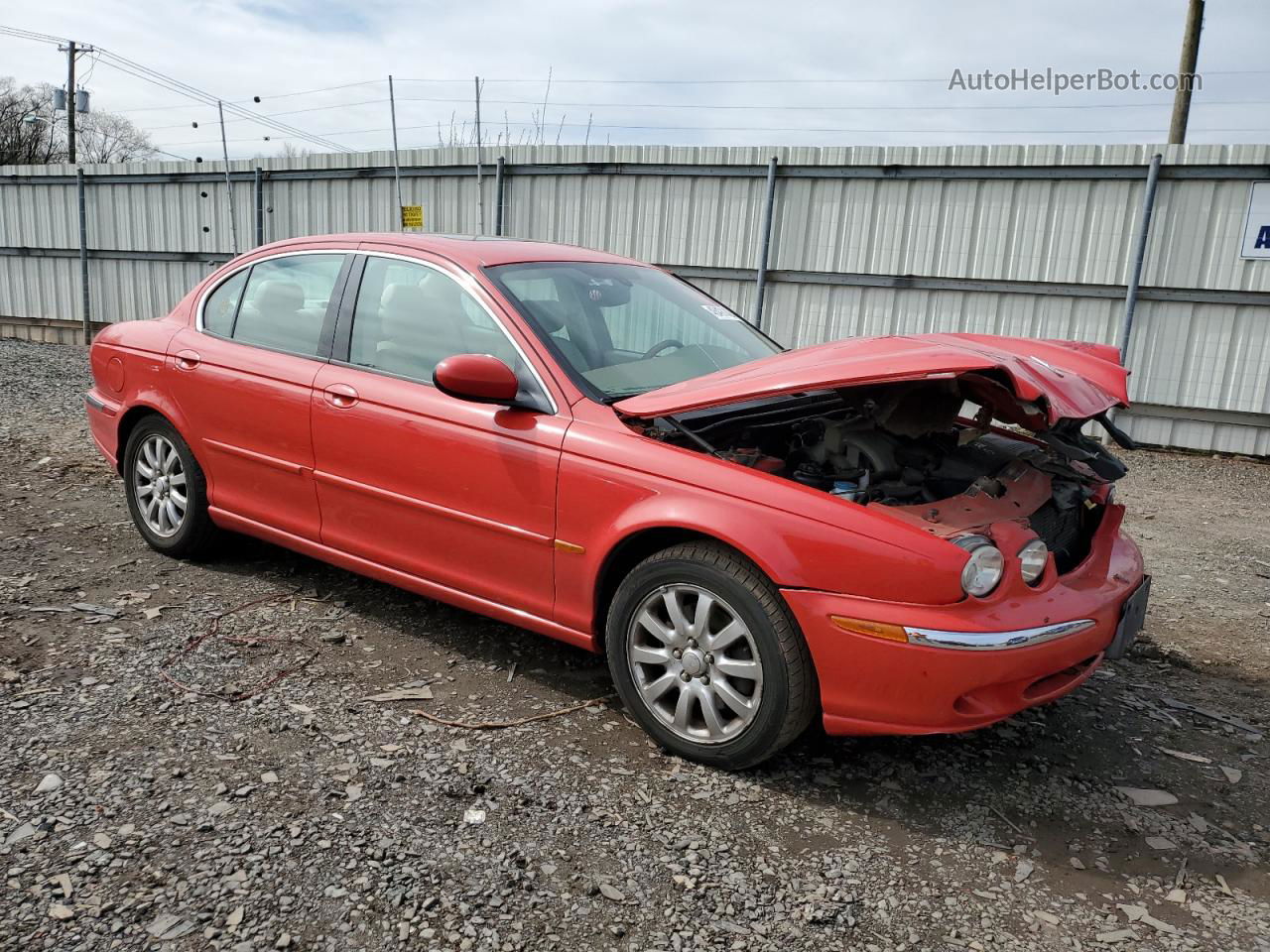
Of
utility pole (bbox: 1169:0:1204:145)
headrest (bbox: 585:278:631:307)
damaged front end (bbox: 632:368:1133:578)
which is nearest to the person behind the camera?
damaged front end (bbox: 632:368:1133:578)

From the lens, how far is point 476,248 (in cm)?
A: 391

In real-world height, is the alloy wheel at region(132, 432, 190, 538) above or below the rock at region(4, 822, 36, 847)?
above

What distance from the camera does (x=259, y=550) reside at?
4965 millimetres

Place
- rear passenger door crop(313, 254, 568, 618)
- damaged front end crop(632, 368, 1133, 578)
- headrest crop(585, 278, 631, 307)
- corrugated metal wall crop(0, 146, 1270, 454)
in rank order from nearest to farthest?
damaged front end crop(632, 368, 1133, 578) → rear passenger door crop(313, 254, 568, 618) → headrest crop(585, 278, 631, 307) → corrugated metal wall crop(0, 146, 1270, 454)

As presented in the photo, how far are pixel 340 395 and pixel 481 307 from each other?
2.33 ft

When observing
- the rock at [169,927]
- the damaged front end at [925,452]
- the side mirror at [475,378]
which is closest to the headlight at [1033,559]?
the damaged front end at [925,452]

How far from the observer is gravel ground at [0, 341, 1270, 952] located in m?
2.33

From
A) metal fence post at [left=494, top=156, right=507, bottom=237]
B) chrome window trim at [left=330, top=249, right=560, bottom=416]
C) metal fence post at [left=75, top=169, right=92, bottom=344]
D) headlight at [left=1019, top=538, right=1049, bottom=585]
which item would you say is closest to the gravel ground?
headlight at [left=1019, top=538, right=1049, bottom=585]

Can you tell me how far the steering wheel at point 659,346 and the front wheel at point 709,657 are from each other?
1.03 meters

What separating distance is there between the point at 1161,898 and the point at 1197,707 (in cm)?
143

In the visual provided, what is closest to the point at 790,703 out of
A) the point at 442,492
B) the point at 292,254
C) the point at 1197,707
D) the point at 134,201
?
the point at 442,492

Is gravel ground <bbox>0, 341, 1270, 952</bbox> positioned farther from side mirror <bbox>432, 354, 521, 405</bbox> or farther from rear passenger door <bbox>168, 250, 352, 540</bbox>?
side mirror <bbox>432, 354, 521, 405</bbox>

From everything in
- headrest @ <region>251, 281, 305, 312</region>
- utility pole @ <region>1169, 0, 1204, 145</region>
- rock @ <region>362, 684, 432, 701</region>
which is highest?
utility pole @ <region>1169, 0, 1204, 145</region>

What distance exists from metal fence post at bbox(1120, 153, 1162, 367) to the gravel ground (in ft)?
19.9
